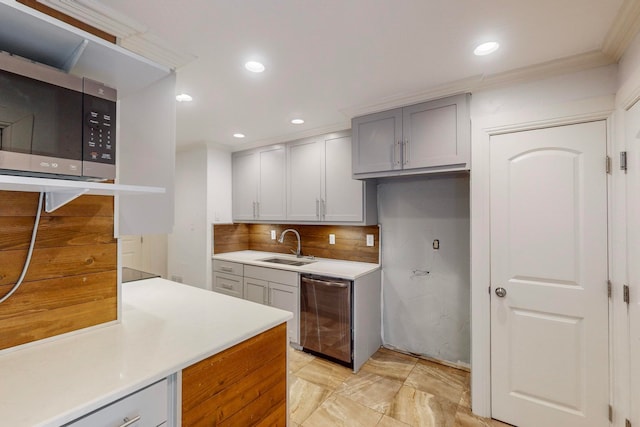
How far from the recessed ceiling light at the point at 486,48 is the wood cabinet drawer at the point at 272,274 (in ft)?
7.62

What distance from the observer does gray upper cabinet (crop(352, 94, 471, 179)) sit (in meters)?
2.15

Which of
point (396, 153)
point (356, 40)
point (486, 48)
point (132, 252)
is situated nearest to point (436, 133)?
point (396, 153)

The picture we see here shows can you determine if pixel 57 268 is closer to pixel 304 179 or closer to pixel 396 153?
pixel 396 153

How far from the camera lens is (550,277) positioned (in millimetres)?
1865

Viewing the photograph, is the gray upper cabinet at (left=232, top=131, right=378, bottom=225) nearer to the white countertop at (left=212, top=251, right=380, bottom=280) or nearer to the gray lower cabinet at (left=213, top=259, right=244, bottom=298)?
the white countertop at (left=212, top=251, right=380, bottom=280)

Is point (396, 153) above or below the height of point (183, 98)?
below

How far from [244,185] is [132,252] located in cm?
241

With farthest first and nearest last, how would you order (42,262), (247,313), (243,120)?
(243,120)
(247,313)
(42,262)

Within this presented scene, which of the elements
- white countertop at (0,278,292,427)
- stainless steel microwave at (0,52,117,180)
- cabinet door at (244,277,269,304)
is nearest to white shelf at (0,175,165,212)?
stainless steel microwave at (0,52,117,180)

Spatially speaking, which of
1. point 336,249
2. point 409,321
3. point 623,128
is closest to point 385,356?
point 409,321

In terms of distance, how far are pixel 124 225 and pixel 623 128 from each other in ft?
8.82

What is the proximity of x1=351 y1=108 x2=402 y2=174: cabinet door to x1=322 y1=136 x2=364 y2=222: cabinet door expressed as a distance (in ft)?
1.10

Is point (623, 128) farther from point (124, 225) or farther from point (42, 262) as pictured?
point (42, 262)

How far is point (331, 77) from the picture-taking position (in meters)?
2.01
